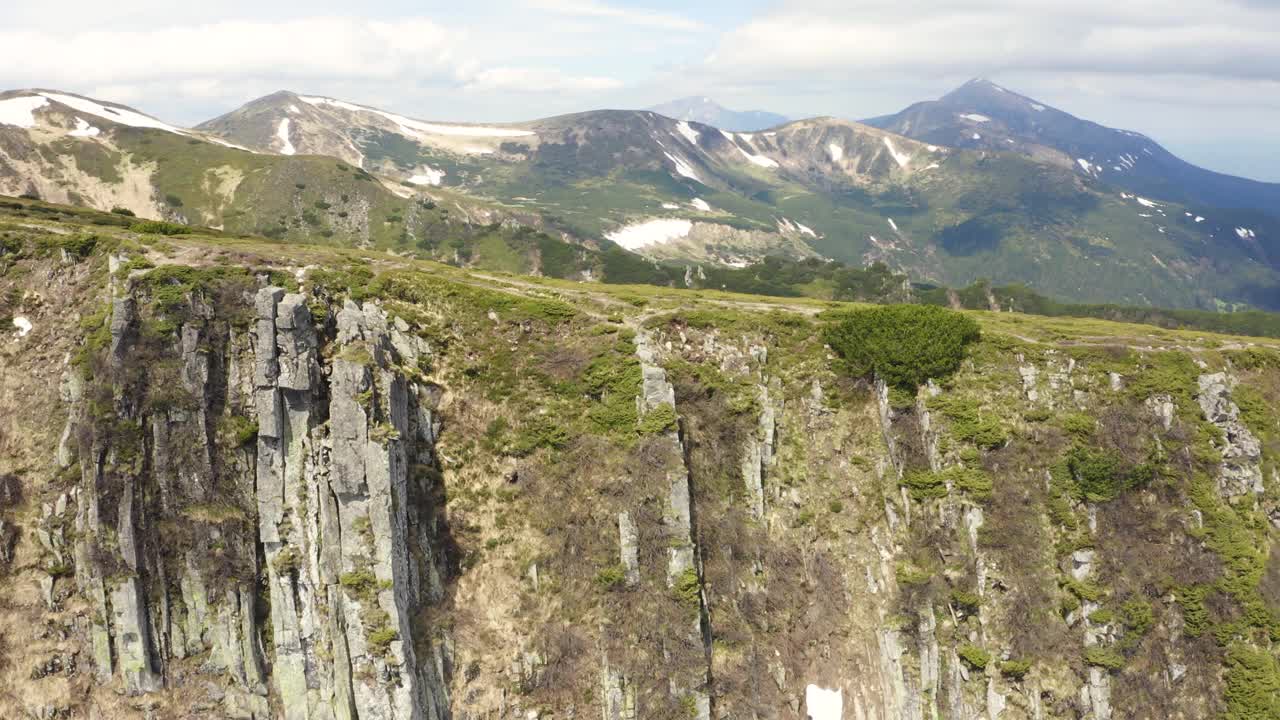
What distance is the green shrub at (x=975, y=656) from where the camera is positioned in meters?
50.5

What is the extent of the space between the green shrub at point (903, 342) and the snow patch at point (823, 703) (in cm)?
2587

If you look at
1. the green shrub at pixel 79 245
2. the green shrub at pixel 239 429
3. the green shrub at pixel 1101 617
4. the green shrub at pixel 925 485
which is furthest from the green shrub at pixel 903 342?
the green shrub at pixel 79 245

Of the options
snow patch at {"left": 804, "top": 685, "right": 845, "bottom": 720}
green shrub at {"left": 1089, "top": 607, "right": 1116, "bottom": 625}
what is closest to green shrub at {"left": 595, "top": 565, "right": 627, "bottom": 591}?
snow patch at {"left": 804, "top": 685, "right": 845, "bottom": 720}

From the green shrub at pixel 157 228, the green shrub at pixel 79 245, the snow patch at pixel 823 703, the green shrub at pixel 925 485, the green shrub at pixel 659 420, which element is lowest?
the snow patch at pixel 823 703

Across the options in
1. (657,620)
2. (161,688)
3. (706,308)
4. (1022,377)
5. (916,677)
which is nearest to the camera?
(161,688)

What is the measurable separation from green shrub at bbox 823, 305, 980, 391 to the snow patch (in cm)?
2587

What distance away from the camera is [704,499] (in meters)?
55.6

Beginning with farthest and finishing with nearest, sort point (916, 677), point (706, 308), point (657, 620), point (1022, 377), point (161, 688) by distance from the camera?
1. point (706, 308)
2. point (1022, 377)
3. point (916, 677)
4. point (657, 620)
5. point (161, 688)

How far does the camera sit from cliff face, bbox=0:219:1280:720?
44.7 metres

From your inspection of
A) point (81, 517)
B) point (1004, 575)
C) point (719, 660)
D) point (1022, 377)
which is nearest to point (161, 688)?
point (81, 517)

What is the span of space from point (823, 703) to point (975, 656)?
11903mm

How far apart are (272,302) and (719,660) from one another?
1620 inches

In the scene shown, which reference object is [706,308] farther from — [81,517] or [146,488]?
[81,517]

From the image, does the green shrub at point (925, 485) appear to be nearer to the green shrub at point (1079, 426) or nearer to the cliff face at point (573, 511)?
the cliff face at point (573, 511)
